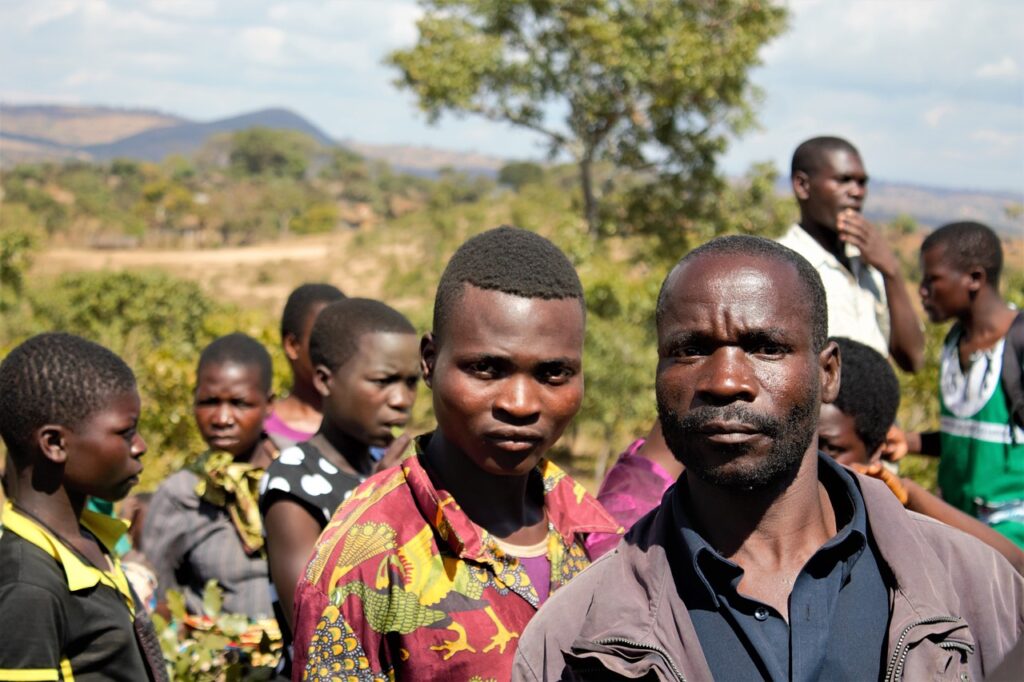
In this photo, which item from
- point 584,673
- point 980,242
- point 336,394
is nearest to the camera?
point 584,673

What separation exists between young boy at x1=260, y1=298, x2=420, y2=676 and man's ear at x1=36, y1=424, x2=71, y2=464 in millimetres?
512

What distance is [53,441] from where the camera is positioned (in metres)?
2.62

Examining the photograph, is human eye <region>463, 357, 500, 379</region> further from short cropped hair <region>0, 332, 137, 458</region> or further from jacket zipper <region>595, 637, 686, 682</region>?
short cropped hair <region>0, 332, 137, 458</region>

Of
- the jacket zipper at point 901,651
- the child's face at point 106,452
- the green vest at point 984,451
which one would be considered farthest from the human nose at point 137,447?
the green vest at point 984,451

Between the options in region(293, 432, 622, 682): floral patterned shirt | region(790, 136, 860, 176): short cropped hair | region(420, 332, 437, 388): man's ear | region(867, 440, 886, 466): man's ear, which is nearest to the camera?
region(293, 432, 622, 682): floral patterned shirt

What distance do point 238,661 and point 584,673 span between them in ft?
5.59

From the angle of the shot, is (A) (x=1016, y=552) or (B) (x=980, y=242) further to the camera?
(B) (x=980, y=242)

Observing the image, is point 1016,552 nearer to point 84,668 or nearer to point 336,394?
point 336,394

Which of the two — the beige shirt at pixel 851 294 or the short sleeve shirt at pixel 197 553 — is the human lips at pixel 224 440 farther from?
the beige shirt at pixel 851 294

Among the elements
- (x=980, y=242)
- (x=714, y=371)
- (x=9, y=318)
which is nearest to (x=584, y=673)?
(x=714, y=371)

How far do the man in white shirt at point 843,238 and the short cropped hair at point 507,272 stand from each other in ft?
6.15

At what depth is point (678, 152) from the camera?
1745cm

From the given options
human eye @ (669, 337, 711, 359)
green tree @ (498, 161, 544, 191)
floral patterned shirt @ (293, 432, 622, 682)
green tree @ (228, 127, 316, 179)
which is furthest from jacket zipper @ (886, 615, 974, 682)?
green tree @ (228, 127, 316, 179)

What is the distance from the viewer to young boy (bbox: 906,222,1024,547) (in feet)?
12.3
